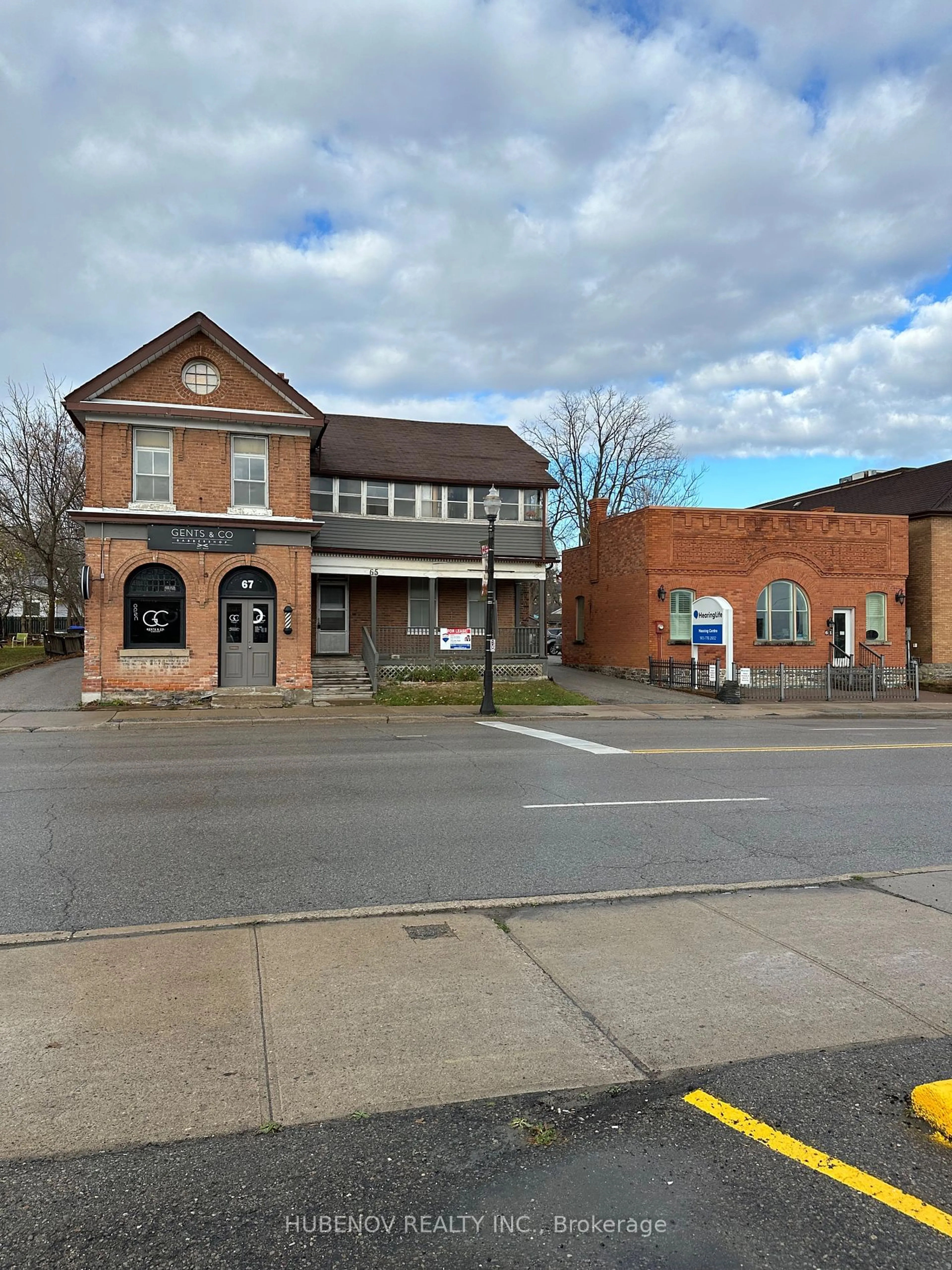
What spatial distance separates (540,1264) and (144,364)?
71.2 feet

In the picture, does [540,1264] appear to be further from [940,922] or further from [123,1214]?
[940,922]

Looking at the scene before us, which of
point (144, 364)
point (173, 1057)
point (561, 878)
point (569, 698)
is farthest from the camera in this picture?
point (569, 698)

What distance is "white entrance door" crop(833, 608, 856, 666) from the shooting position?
1150 inches

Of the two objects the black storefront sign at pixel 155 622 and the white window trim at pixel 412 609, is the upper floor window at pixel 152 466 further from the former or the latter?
the white window trim at pixel 412 609

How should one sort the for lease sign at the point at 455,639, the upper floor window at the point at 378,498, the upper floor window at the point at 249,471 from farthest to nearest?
the upper floor window at the point at 378,498, the for lease sign at the point at 455,639, the upper floor window at the point at 249,471

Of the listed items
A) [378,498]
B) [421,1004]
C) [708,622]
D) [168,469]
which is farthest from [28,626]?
[421,1004]

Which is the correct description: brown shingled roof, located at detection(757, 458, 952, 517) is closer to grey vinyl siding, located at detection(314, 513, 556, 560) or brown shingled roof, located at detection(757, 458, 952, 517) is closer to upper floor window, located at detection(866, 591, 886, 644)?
upper floor window, located at detection(866, 591, 886, 644)

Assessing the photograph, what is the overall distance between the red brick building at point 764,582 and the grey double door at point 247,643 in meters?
12.6

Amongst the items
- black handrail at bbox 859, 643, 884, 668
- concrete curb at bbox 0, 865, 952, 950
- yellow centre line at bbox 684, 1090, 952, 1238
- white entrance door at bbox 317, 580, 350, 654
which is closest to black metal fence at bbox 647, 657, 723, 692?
black handrail at bbox 859, 643, 884, 668

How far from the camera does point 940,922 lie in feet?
18.0

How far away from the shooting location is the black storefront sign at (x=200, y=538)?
20.8 m

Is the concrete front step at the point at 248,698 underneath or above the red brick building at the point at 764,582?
underneath

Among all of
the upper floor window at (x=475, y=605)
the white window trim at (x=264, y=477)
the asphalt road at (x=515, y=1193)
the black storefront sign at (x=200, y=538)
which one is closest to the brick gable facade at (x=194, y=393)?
the white window trim at (x=264, y=477)

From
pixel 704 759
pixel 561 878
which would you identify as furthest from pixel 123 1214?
pixel 704 759
